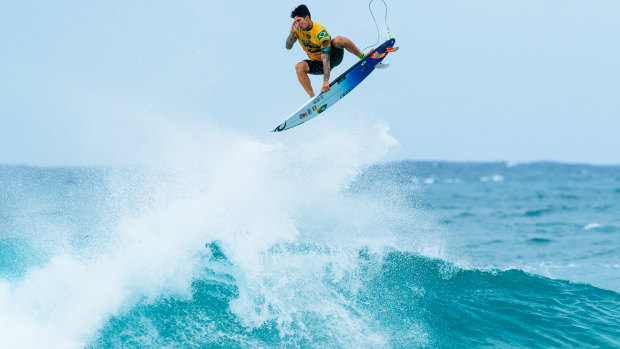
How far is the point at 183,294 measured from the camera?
7520mm

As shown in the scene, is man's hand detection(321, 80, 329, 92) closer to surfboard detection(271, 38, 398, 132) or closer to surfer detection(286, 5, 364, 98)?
surfer detection(286, 5, 364, 98)

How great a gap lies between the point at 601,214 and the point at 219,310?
86.6ft

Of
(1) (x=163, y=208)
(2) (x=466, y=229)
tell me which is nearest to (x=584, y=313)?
(1) (x=163, y=208)

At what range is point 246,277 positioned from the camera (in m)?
7.71

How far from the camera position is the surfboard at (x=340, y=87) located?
8375mm

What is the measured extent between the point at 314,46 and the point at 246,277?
353cm

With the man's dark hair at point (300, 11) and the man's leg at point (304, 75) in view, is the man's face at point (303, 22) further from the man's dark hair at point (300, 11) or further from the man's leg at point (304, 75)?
the man's leg at point (304, 75)

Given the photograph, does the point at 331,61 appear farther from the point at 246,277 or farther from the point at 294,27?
the point at 246,277

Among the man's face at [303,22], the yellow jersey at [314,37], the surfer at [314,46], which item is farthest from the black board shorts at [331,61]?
the man's face at [303,22]

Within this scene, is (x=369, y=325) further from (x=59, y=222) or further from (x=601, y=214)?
(x=601, y=214)

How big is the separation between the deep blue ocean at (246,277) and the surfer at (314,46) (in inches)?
65.0

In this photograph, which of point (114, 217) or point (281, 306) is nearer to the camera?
point (281, 306)

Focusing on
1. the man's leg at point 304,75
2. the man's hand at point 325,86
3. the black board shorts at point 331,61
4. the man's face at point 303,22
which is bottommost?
the man's hand at point 325,86

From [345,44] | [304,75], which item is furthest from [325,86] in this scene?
[345,44]
